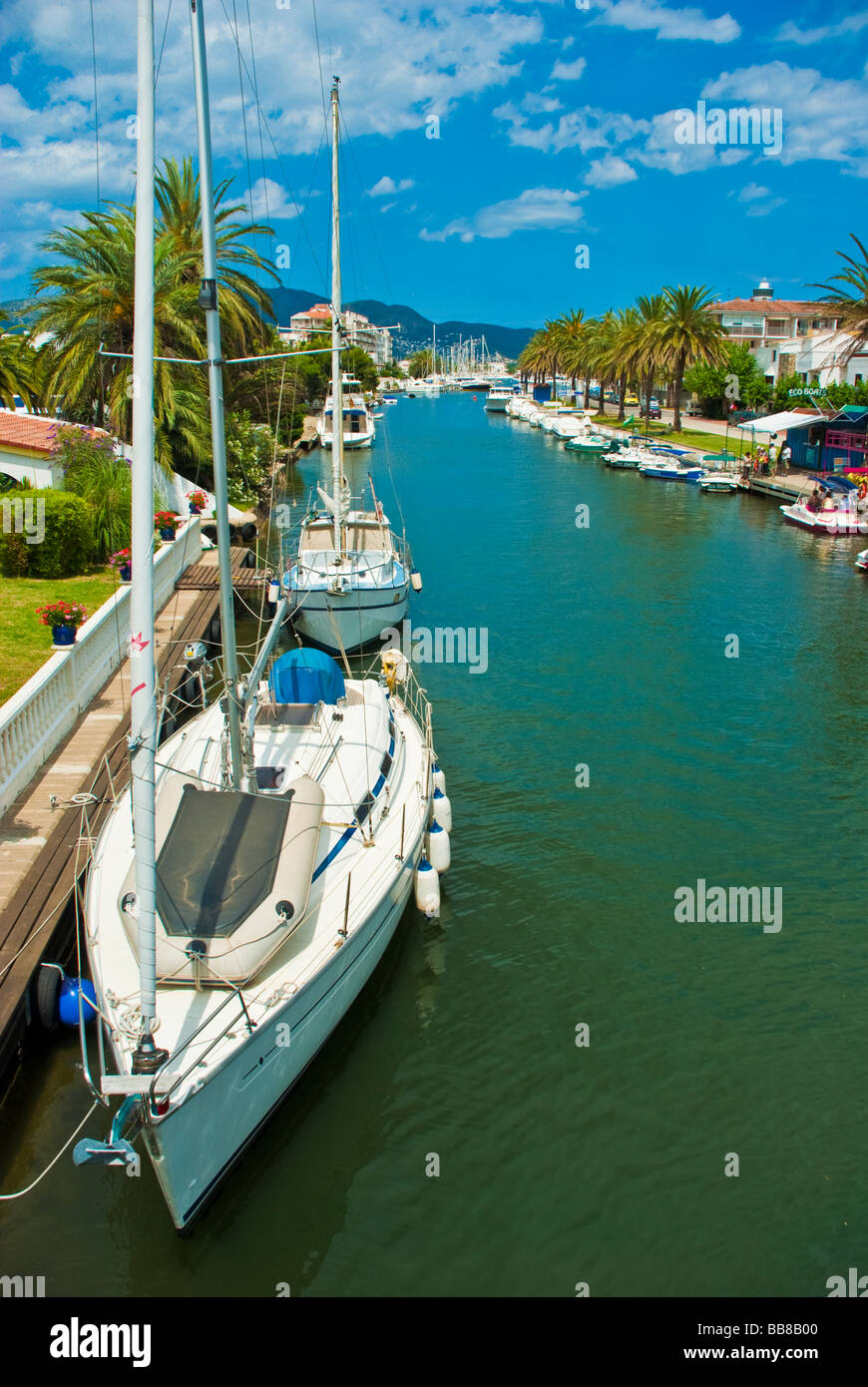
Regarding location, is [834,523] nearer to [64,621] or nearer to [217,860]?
[64,621]

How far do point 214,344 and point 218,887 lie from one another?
6.07m

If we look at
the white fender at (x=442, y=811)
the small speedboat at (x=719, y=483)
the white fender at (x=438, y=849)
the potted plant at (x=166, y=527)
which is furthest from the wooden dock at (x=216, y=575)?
the small speedboat at (x=719, y=483)

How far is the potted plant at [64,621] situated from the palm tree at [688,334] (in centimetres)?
6843

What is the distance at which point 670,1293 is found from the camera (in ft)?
29.9

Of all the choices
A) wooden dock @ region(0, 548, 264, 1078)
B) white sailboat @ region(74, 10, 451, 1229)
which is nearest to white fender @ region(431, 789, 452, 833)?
white sailboat @ region(74, 10, 451, 1229)

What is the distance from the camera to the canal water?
9.41 m

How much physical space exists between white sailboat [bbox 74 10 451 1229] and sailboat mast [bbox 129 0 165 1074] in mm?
18

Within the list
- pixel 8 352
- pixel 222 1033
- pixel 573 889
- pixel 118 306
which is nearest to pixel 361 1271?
pixel 222 1033

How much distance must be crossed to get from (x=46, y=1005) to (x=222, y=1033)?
10.2 ft

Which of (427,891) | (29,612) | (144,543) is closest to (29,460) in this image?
(29,612)

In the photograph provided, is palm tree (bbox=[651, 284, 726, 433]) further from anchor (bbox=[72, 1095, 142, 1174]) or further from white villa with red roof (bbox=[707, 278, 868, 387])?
anchor (bbox=[72, 1095, 142, 1174])

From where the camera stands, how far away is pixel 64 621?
17.1 metres

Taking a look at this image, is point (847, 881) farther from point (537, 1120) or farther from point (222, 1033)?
point (222, 1033)
